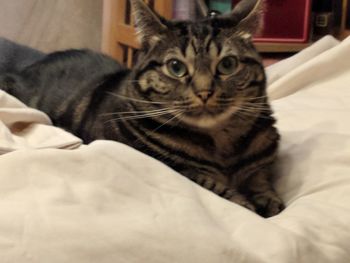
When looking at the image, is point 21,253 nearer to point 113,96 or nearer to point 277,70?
point 113,96

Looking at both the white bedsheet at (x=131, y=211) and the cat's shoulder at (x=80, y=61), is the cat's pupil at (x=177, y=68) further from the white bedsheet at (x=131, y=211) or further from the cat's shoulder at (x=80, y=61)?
the cat's shoulder at (x=80, y=61)

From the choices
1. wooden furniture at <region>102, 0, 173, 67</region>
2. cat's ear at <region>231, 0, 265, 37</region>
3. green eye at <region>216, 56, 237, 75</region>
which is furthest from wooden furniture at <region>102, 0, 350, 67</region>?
green eye at <region>216, 56, 237, 75</region>

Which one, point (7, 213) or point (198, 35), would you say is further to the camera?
point (198, 35)

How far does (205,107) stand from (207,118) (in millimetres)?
32

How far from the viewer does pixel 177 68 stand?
1024mm

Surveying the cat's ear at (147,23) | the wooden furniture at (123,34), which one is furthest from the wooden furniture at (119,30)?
the cat's ear at (147,23)

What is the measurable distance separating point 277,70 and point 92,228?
1067 mm

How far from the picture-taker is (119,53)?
234 cm

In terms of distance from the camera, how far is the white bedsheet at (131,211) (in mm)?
706

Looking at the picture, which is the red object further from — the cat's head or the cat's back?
the cat's head

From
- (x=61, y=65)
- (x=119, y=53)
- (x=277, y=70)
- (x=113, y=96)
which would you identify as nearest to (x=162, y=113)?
(x=113, y=96)

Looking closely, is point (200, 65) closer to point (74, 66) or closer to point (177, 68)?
point (177, 68)

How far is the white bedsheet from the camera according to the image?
706 millimetres

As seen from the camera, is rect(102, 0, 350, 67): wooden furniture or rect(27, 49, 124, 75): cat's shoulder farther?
rect(102, 0, 350, 67): wooden furniture
